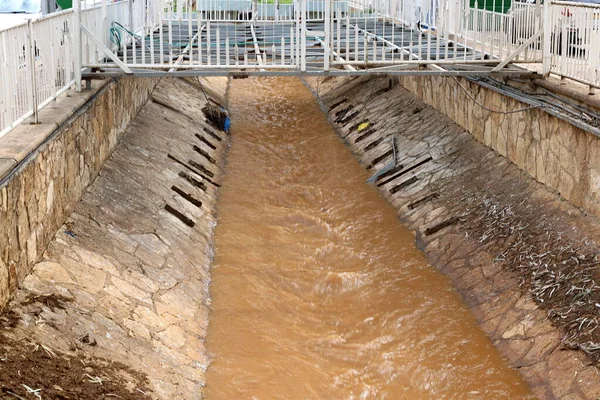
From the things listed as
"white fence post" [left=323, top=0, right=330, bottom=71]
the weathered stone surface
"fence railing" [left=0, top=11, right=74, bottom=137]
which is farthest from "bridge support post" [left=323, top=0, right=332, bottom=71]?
"fence railing" [left=0, top=11, right=74, bottom=137]

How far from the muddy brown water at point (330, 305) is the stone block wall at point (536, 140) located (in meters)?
1.86

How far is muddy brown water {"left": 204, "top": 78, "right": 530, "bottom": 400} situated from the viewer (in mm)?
9570

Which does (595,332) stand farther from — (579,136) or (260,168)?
(260,168)

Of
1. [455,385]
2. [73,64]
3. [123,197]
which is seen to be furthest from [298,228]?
[455,385]

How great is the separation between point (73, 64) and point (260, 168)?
19.3ft

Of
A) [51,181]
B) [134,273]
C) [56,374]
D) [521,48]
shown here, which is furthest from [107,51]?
[56,374]

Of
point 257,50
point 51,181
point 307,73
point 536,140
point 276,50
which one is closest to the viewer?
point 51,181

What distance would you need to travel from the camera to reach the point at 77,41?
1295 centimetres

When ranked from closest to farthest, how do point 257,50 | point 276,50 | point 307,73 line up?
point 307,73 < point 257,50 < point 276,50

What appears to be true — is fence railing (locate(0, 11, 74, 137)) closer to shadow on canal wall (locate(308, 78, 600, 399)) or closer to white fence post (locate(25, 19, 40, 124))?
white fence post (locate(25, 19, 40, 124))

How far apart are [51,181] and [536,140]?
6.38 meters

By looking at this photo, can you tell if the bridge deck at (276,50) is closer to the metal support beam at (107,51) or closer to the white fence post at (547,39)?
the metal support beam at (107,51)

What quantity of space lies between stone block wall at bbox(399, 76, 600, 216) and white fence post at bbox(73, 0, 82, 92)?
6025 millimetres

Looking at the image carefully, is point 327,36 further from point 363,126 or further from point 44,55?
point 363,126
